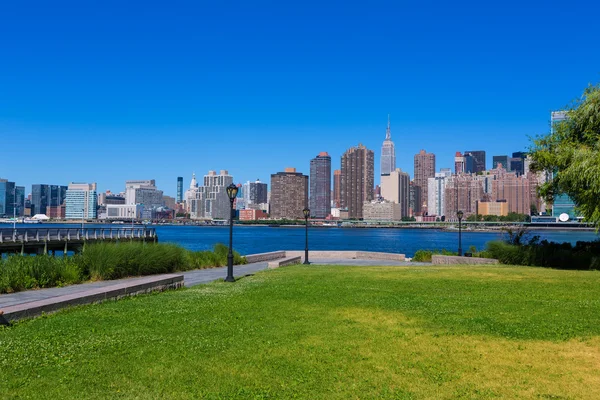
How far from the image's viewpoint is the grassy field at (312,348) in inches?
245

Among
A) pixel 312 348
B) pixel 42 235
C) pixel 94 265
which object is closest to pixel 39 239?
pixel 42 235

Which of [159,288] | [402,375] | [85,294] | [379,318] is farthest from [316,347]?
[159,288]

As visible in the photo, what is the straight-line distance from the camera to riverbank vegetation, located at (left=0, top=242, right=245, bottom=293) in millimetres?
16531

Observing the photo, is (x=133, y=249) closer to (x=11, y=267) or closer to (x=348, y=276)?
(x=11, y=267)

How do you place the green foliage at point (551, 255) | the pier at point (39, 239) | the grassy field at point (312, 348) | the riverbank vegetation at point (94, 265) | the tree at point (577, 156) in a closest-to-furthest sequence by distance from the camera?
the grassy field at point (312, 348)
the riverbank vegetation at point (94, 265)
the tree at point (577, 156)
the green foliage at point (551, 255)
the pier at point (39, 239)

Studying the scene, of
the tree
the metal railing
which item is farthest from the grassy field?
the metal railing

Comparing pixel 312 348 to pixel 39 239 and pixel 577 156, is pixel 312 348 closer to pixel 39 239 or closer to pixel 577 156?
pixel 577 156

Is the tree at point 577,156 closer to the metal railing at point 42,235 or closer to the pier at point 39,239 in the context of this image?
the pier at point 39,239

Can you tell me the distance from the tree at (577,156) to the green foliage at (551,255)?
2168 mm

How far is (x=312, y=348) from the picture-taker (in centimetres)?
788

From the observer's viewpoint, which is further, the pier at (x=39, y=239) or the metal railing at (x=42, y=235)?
the metal railing at (x=42, y=235)

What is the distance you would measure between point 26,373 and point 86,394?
127 centimetres

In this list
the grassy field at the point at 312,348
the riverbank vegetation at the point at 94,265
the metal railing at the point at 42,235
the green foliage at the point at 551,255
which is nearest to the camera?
the grassy field at the point at 312,348

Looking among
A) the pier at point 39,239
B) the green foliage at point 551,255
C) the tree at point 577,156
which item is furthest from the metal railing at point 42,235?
the tree at point 577,156
